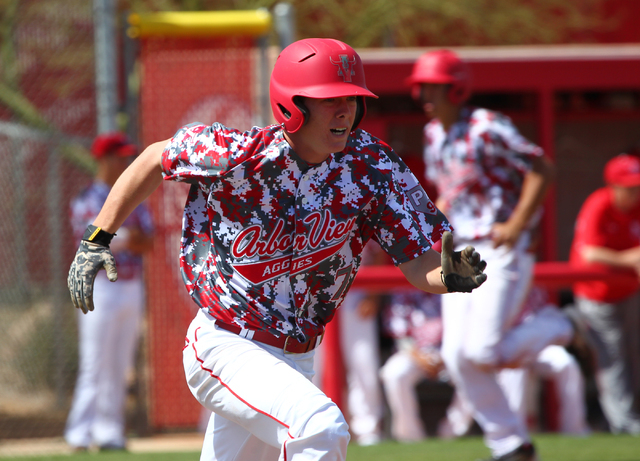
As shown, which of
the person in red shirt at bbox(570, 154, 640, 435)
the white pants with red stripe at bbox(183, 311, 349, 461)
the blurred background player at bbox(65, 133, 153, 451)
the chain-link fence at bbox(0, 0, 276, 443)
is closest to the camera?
the white pants with red stripe at bbox(183, 311, 349, 461)

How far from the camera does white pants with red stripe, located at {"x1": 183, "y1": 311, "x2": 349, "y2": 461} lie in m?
2.45

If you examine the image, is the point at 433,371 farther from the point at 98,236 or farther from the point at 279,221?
the point at 98,236

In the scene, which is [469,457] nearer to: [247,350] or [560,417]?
[560,417]

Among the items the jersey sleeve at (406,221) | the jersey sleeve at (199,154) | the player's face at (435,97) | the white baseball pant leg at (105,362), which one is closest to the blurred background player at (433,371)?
the player's face at (435,97)

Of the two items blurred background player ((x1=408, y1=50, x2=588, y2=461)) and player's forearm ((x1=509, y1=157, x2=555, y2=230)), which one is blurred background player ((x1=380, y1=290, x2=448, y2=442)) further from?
player's forearm ((x1=509, y1=157, x2=555, y2=230))

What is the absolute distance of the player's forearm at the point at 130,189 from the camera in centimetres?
276

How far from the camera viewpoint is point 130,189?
276 cm

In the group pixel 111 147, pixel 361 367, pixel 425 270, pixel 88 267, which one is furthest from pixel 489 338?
pixel 111 147

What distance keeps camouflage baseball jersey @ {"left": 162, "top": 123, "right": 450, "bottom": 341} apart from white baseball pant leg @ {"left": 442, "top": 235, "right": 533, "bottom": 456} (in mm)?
1916

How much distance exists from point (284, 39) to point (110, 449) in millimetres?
3220

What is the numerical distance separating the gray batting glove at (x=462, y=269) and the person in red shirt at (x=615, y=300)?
358cm

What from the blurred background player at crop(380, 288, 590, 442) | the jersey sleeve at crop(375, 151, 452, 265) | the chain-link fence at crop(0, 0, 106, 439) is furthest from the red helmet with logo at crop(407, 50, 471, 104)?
the chain-link fence at crop(0, 0, 106, 439)

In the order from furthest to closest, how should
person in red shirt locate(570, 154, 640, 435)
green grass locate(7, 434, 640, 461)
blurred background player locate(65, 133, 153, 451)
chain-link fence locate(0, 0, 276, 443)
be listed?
chain-link fence locate(0, 0, 276, 443) → person in red shirt locate(570, 154, 640, 435) → blurred background player locate(65, 133, 153, 451) → green grass locate(7, 434, 640, 461)

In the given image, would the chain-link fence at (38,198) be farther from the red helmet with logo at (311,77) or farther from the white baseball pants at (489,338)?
the red helmet with logo at (311,77)
